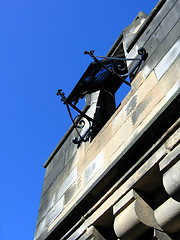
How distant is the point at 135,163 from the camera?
338 cm

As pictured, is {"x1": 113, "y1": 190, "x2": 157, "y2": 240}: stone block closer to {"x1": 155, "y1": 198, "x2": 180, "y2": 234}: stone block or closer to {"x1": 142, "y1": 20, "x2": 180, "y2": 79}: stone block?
{"x1": 155, "y1": 198, "x2": 180, "y2": 234}: stone block

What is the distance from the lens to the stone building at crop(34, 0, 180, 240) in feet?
9.98

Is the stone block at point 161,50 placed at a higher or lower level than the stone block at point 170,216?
higher

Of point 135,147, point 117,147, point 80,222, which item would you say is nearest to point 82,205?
point 80,222

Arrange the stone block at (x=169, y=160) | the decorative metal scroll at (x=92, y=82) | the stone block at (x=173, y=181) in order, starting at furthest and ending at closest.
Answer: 1. the decorative metal scroll at (x=92, y=82)
2. the stone block at (x=169, y=160)
3. the stone block at (x=173, y=181)

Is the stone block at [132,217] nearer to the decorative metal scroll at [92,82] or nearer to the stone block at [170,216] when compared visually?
the stone block at [170,216]

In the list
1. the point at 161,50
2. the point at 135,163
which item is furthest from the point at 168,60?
the point at 135,163

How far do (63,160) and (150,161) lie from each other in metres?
2.87

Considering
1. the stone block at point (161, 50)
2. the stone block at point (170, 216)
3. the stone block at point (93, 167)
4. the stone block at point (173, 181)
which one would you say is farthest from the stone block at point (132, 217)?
the stone block at point (161, 50)

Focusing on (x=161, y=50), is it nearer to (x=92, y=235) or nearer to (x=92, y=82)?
(x=92, y=82)

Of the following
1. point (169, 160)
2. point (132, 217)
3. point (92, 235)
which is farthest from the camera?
point (92, 235)

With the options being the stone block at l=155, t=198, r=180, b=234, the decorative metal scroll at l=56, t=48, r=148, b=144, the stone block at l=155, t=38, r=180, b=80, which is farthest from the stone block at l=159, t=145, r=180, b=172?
the decorative metal scroll at l=56, t=48, r=148, b=144

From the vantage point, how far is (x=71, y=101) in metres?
5.41

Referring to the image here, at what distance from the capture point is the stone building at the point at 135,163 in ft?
9.98
